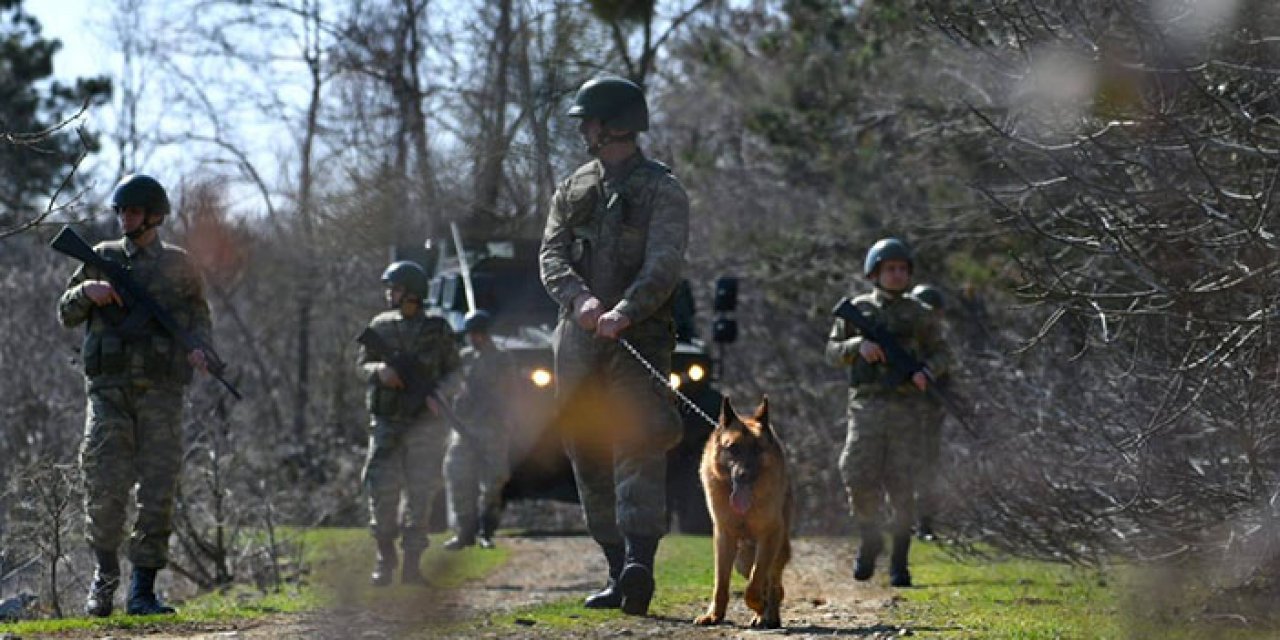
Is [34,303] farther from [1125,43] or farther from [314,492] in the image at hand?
[1125,43]

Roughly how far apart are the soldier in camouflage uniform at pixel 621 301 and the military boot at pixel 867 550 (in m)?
3.49

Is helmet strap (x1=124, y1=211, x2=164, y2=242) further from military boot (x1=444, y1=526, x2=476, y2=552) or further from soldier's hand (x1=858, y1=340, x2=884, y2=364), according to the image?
military boot (x1=444, y1=526, x2=476, y2=552)

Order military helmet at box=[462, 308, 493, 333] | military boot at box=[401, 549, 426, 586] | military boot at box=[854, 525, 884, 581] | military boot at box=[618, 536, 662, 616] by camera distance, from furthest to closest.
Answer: military helmet at box=[462, 308, 493, 333] < military boot at box=[401, 549, 426, 586] < military boot at box=[854, 525, 884, 581] < military boot at box=[618, 536, 662, 616]

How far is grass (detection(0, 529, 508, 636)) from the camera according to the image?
31.9 ft

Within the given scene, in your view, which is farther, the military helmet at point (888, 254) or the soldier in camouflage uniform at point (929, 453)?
the soldier in camouflage uniform at point (929, 453)

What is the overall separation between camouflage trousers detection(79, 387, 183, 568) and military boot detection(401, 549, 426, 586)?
311 centimetres

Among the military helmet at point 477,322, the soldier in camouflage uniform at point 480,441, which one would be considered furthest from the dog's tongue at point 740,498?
the military helmet at point 477,322

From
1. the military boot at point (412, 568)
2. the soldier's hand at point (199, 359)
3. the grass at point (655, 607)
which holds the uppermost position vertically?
the soldier's hand at point (199, 359)

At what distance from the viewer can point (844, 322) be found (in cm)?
1328

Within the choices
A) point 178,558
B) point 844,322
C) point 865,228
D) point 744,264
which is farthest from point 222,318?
point 844,322

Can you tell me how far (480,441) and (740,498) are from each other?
8.47 m

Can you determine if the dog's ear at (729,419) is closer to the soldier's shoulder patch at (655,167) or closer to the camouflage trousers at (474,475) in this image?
the soldier's shoulder patch at (655,167)

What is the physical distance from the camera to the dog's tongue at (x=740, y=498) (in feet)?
29.6

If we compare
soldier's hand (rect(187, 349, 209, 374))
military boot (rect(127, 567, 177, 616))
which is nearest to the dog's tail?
military boot (rect(127, 567, 177, 616))
